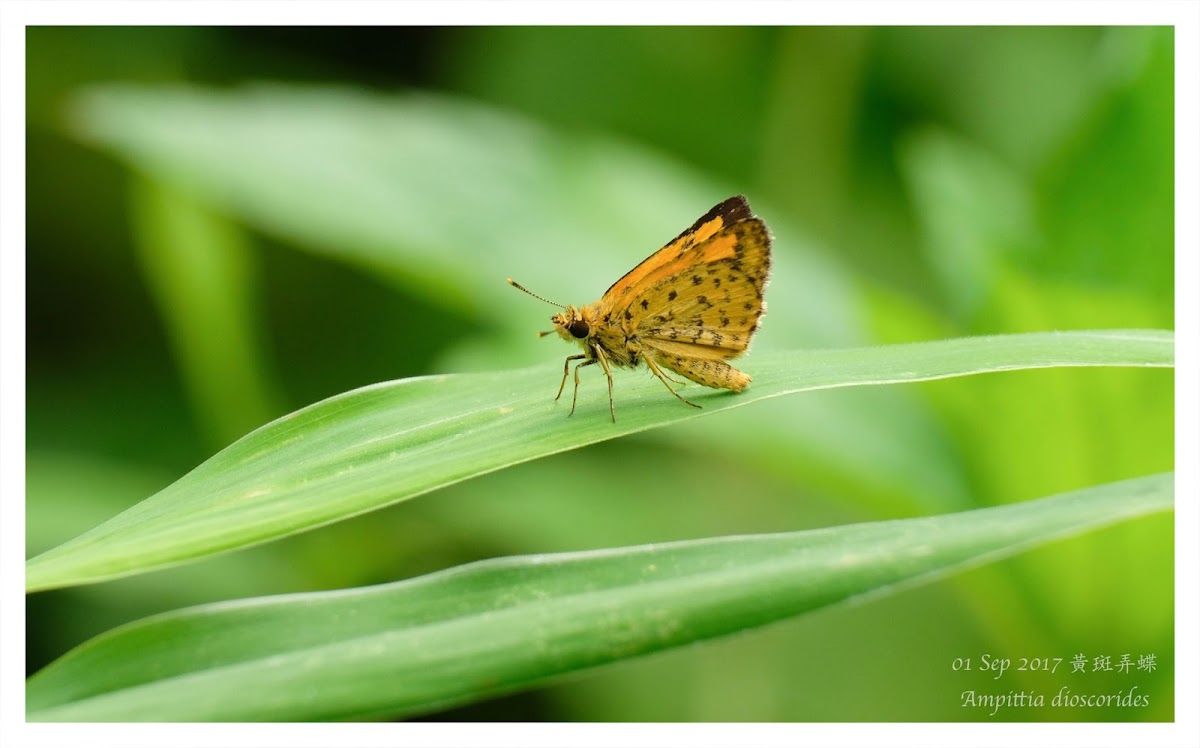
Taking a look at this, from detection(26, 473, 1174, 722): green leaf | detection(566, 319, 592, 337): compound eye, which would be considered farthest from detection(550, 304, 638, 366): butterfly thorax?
detection(26, 473, 1174, 722): green leaf

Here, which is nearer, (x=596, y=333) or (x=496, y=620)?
(x=496, y=620)

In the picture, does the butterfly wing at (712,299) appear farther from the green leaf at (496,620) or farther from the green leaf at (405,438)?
the green leaf at (496,620)

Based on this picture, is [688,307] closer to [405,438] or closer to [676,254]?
[676,254]

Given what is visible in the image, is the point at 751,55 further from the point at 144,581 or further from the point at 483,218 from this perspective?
the point at 144,581

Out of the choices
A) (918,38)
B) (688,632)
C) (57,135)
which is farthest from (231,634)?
(918,38)

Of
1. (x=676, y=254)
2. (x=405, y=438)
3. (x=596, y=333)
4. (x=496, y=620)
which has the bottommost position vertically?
(x=496, y=620)

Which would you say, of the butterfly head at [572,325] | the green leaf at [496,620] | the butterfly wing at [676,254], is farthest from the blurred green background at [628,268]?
the green leaf at [496,620]

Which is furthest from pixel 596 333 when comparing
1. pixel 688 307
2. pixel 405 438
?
pixel 405 438
